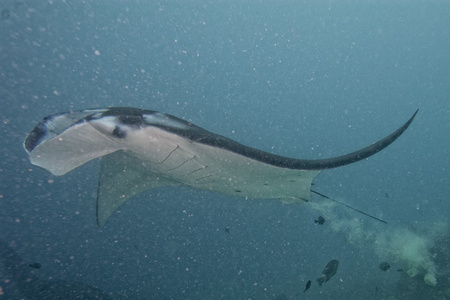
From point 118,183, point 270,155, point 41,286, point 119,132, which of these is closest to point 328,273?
point 270,155

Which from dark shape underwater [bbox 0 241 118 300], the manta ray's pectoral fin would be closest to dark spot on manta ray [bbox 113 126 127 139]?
the manta ray's pectoral fin

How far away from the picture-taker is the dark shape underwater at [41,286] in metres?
7.47

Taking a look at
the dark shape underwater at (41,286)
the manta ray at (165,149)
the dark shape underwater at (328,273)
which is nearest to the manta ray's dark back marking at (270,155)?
the manta ray at (165,149)

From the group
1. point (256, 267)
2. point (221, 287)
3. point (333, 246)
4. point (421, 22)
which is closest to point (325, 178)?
point (333, 246)

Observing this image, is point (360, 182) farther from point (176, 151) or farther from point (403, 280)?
point (176, 151)

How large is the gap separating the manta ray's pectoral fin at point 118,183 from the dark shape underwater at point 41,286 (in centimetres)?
521

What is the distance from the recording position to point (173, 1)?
189 feet

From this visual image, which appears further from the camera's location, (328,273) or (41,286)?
(41,286)

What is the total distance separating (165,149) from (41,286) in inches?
341

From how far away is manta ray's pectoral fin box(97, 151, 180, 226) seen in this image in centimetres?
348

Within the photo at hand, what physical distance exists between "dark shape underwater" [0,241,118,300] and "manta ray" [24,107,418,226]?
23.3 feet

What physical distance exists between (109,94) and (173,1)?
1084 inches

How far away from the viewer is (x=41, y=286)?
7.74 m

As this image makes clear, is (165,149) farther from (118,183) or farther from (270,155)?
(118,183)
